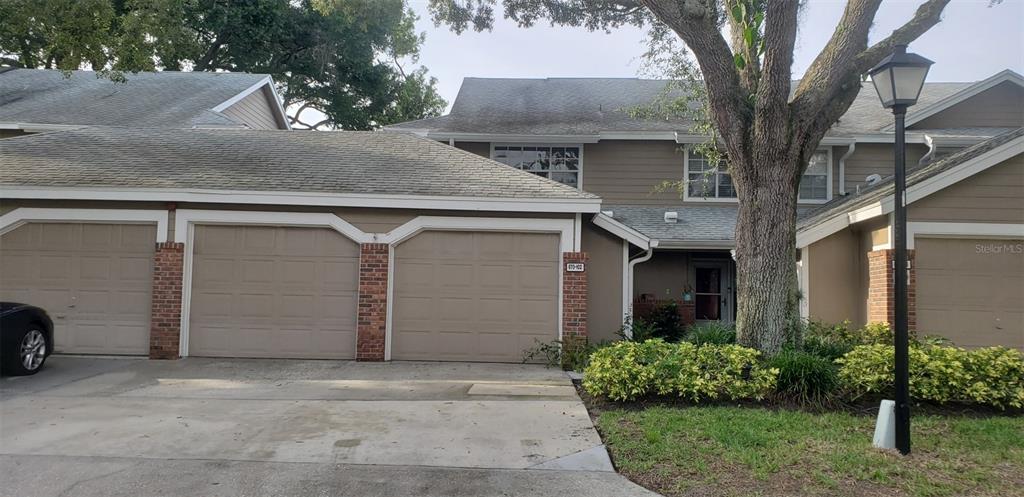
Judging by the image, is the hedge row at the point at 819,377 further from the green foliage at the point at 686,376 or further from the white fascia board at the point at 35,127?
the white fascia board at the point at 35,127

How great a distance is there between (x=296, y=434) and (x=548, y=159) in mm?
9884

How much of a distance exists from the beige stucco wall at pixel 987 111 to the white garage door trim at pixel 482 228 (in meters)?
9.45

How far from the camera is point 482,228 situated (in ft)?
32.1

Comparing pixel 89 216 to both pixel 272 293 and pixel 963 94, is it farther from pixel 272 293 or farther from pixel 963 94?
pixel 963 94

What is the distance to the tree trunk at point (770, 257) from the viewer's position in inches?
295

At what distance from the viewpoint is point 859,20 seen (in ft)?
24.2

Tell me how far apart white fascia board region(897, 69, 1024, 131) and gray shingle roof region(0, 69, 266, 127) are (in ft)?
54.0

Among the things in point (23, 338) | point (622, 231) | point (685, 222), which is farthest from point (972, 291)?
point (23, 338)

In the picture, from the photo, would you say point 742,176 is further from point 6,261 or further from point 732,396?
point 6,261

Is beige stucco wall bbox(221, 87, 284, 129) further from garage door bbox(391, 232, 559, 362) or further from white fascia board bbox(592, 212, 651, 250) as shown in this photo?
white fascia board bbox(592, 212, 651, 250)

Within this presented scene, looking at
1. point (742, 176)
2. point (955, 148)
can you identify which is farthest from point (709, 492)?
point (955, 148)

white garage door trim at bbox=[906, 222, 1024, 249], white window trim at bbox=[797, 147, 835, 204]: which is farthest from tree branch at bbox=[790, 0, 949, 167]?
white window trim at bbox=[797, 147, 835, 204]

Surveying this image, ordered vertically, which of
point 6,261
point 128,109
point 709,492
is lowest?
point 709,492

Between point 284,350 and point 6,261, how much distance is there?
183 inches
